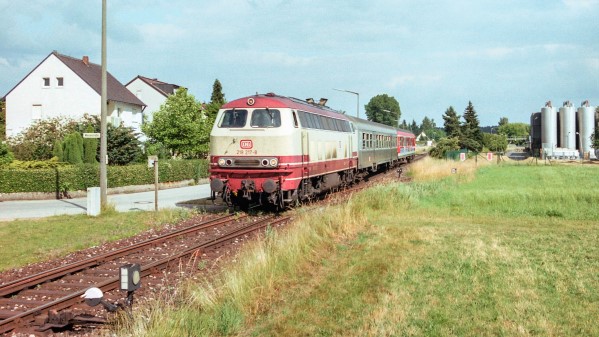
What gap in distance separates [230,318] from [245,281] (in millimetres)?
1211

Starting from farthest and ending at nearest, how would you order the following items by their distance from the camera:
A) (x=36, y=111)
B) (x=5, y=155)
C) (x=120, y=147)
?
1. (x=36, y=111)
2. (x=120, y=147)
3. (x=5, y=155)

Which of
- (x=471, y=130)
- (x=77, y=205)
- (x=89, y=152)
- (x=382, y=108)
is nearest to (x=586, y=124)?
(x=471, y=130)

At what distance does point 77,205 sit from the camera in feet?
70.0

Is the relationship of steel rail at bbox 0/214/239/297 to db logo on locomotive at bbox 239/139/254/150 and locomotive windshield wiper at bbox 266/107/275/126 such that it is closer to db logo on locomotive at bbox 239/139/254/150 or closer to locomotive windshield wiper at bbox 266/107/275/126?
db logo on locomotive at bbox 239/139/254/150

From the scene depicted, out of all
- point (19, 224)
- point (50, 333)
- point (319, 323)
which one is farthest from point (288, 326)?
point (19, 224)

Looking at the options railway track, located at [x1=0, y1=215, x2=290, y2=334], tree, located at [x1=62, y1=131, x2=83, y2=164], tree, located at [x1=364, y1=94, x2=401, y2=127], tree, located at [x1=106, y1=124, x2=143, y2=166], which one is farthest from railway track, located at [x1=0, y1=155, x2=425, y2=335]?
tree, located at [x1=364, y1=94, x2=401, y2=127]

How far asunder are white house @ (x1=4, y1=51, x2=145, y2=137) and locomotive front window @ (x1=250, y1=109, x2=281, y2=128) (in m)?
29.2

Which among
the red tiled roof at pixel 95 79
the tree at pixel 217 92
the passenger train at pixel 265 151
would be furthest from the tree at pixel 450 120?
the passenger train at pixel 265 151

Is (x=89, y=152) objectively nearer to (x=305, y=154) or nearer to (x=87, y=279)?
(x=305, y=154)

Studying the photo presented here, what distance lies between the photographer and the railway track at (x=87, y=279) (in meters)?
6.94

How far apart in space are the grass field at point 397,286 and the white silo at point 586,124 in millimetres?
78789

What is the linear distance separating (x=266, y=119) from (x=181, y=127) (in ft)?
83.3

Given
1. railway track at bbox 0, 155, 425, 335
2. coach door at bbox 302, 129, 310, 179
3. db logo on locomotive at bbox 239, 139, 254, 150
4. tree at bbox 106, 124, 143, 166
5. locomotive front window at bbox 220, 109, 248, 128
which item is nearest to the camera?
railway track at bbox 0, 155, 425, 335

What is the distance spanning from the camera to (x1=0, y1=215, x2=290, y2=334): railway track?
22.8ft
